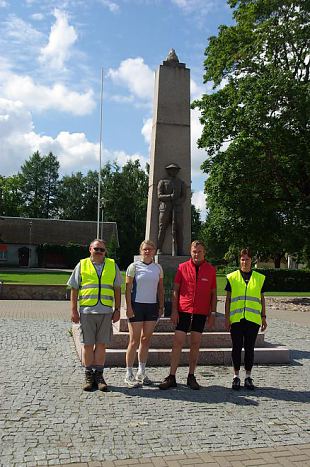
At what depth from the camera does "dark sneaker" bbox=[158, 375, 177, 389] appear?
20.0 ft

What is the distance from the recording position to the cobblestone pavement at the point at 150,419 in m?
4.07

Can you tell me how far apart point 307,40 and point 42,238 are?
45664mm

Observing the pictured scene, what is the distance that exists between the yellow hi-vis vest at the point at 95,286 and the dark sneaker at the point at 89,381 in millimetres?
837

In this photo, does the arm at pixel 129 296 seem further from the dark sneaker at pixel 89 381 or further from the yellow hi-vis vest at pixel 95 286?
the dark sneaker at pixel 89 381

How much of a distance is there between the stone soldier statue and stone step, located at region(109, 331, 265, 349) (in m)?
1.99

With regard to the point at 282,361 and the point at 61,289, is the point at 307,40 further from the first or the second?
the point at 282,361

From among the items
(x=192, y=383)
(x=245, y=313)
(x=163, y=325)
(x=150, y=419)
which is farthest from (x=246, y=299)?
(x=163, y=325)

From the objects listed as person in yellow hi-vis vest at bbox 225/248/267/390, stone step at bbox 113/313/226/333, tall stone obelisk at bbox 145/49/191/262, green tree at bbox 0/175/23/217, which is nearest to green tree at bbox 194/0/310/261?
tall stone obelisk at bbox 145/49/191/262

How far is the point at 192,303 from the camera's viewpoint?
6145mm

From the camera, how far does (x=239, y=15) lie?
22125mm

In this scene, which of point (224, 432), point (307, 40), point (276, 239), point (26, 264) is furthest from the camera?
point (26, 264)

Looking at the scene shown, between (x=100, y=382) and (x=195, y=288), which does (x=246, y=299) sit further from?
(x=100, y=382)

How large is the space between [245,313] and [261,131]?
14.9 m

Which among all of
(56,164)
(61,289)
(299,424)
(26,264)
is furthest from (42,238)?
(299,424)
